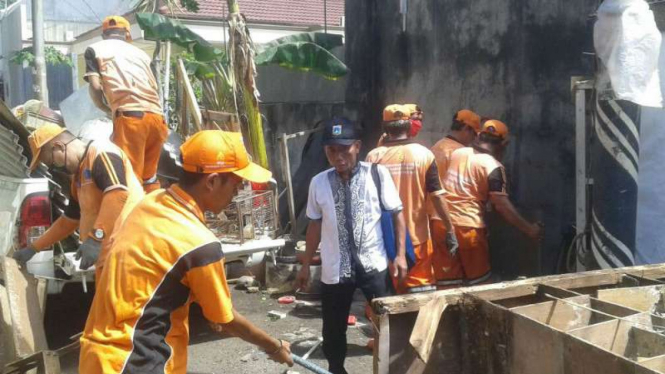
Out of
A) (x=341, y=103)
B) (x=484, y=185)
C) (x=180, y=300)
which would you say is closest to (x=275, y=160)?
(x=341, y=103)

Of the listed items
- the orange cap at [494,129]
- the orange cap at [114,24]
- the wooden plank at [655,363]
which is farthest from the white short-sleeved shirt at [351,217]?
the wooden plank at [655,363]

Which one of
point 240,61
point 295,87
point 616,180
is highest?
point 240,61

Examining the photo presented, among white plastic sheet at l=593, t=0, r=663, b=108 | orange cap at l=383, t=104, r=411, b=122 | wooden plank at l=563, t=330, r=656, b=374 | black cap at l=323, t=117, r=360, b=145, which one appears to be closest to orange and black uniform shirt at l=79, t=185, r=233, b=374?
wooden plank at l=563, t=330, r=656, b=374

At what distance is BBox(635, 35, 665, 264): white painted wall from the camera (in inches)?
215

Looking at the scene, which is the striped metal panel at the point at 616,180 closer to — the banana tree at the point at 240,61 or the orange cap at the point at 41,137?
the orange cap at the point at 41,137

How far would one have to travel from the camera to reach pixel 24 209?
5.23m

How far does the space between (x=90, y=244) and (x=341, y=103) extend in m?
6.51

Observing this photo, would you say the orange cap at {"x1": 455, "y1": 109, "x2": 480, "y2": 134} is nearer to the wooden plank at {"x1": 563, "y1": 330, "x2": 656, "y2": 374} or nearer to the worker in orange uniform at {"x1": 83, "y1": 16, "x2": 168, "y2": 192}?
the worker in orange uniform at {"x1": 83, "y1": 16, "x2": 168, "y2": 192}

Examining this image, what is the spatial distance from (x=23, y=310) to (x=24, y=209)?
0.88 metres

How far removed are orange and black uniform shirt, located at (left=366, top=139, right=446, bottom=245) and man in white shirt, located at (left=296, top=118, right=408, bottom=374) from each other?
552 mm

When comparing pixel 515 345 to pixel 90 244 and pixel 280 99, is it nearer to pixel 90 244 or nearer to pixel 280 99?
pixel 90 244

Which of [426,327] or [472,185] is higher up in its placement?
[472,185]

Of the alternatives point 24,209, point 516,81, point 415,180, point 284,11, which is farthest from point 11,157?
point 284,11

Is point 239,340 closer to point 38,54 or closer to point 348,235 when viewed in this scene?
point 348,235
